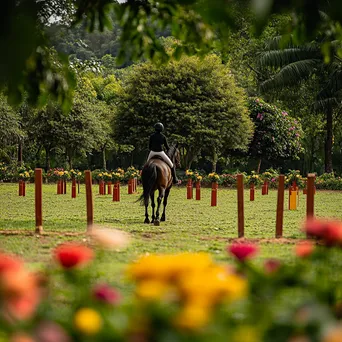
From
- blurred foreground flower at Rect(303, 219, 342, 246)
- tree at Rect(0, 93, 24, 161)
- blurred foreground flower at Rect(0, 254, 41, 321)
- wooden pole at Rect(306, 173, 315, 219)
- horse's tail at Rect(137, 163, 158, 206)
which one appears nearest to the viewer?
blurred foreground flower at Rect(0, 254, 41, 321)

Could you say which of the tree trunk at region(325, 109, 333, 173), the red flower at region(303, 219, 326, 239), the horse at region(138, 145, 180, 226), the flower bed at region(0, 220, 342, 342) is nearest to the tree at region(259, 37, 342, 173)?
the tree trunk at region(325, 109, 333, 173)

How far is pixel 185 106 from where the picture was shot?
38500mm

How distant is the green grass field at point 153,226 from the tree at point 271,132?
12.6m

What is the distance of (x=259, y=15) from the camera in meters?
4.23

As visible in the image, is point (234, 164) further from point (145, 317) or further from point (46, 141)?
point (145, 317)

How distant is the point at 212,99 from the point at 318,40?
20.4 feet

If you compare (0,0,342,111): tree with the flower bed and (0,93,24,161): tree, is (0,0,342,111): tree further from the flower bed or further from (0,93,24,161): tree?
(0,93,24,161): tree

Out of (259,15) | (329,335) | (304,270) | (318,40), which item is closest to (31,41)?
(259,15)

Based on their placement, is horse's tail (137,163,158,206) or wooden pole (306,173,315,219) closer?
wooden pole (306,173,315,219)

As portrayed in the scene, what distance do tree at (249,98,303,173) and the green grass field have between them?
41.4ft

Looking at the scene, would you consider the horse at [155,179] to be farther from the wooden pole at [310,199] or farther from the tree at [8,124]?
the tree at [8,124]

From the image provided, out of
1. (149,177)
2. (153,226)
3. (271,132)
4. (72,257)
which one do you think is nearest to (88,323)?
(72,257)

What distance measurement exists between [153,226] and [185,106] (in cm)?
2285

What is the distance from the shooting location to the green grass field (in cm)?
1082
